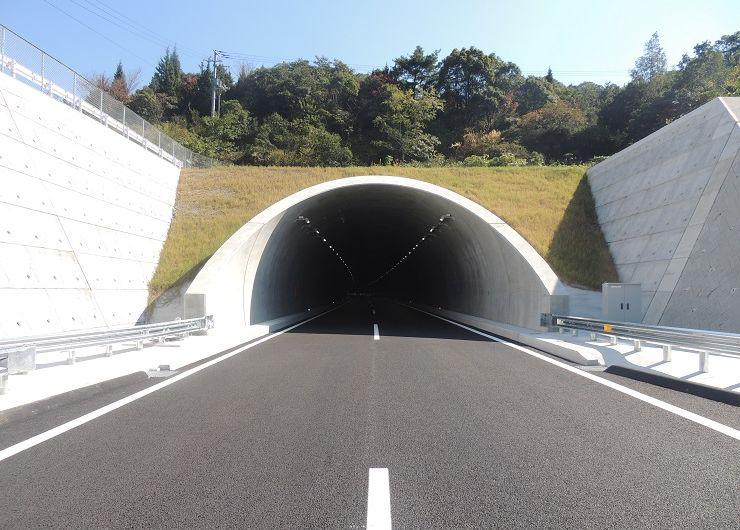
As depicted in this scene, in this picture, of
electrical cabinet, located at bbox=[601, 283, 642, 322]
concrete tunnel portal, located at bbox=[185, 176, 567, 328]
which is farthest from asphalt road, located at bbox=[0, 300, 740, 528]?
concrete tunnel portal, located at bbox=[185, 176, 567, 328]

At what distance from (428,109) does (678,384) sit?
57.5 metres

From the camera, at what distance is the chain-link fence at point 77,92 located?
1675cm

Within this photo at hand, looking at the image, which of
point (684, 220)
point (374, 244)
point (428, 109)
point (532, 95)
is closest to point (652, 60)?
point (532, 95)

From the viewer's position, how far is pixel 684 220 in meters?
17.3

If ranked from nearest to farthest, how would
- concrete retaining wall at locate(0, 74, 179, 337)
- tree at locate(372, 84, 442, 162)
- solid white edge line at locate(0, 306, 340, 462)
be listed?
solid white edge line at locate(0, 306, 340, 462)
concrete retaining wall at locate(0, 74, 179, 337)
tree at locate(372, 84, 442, 162)

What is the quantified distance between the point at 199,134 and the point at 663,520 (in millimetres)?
62015

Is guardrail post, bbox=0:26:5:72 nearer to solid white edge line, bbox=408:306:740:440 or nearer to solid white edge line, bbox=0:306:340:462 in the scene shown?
solid white edge line, bbox=0:306:340:462

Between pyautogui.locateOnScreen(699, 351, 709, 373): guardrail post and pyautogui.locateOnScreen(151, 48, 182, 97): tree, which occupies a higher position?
pyautogui.locateOnScreen(151, 48, 182, 97): tree

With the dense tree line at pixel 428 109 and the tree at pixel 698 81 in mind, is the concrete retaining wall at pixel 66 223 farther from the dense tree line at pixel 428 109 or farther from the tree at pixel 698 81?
the tree at pixel 698 81

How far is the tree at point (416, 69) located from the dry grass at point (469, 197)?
153ft

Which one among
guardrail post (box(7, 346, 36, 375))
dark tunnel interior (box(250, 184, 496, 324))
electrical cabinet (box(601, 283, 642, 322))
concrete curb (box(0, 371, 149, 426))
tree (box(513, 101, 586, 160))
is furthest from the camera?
tree (box(513, 101, 586, 160))

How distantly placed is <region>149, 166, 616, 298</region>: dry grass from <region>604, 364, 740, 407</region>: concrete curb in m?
11.9

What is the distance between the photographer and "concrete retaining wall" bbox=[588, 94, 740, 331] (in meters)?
14.4

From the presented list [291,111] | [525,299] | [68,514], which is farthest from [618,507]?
[291,111]
